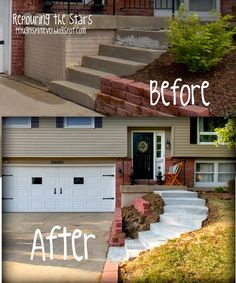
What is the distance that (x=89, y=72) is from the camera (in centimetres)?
383

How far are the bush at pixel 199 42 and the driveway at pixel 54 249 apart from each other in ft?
3.88

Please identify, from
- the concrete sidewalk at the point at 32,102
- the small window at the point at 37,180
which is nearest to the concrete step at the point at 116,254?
the small window at the point at 37,180

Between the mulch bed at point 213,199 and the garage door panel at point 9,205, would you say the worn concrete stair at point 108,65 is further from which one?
the mulch bed at point 213,199

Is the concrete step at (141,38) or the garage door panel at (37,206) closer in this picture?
the concrete step at (141,38)

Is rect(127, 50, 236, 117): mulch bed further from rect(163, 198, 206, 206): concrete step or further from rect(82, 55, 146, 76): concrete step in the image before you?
rect(163, 198, 206, 206): concrete step

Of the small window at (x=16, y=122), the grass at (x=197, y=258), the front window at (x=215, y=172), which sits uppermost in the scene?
the small window at (x=16, y=122)

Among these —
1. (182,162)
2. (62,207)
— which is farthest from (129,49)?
(62,207)

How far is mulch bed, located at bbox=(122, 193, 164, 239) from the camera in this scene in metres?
4.08

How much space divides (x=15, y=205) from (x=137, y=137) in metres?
0.95

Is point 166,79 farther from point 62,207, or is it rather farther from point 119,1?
point 62,207

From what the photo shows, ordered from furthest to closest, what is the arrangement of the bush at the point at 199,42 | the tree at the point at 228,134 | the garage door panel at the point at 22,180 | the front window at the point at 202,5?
A: the garage door panel at the point at 22,180 → the tree at the point at 228,134 → the front window at the point at 202,5 → the bush at the point at 199,42

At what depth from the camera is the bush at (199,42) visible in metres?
3.74

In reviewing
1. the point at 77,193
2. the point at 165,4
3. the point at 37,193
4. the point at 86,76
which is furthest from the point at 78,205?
the point at 165,4

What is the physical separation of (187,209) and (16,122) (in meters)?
1.31
